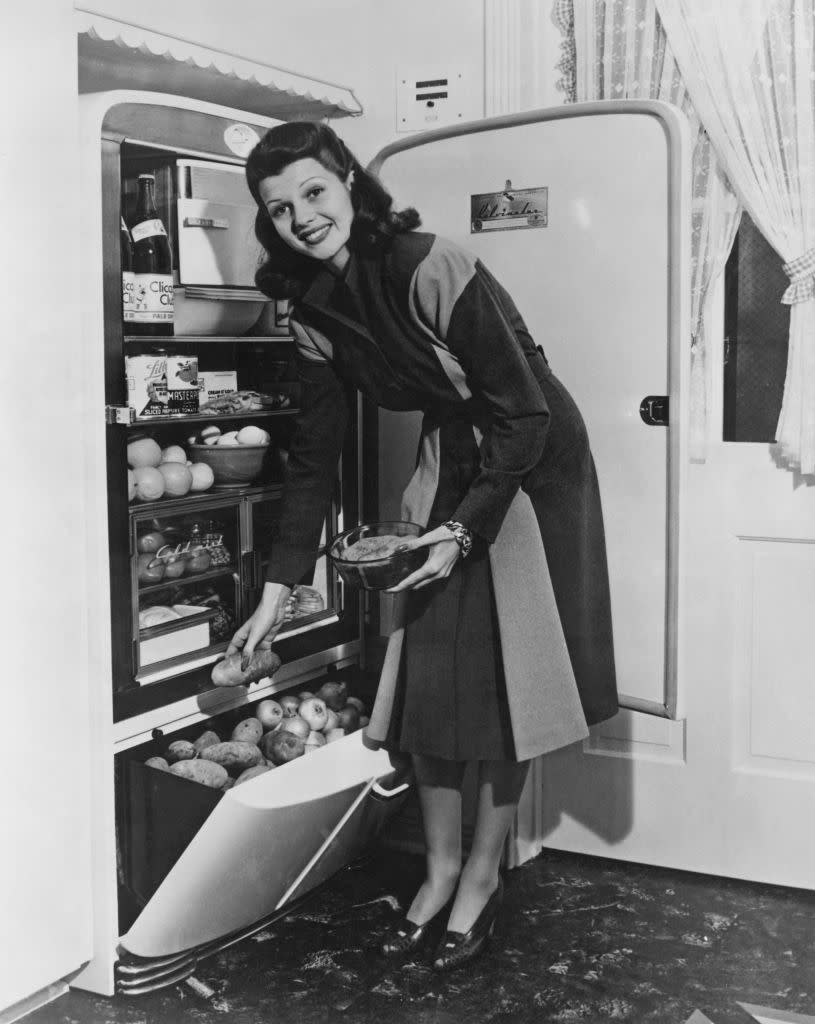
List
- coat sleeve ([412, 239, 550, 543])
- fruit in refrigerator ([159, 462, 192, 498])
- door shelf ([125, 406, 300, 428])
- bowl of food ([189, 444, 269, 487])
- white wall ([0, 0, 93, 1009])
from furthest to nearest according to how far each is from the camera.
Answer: bowl of food ([189, 444, 269, 487]), fruit in refrigerator ([159, 462, 192, 498]), door shelf ([125, 406, 300, 428]), coat sleeve ([412, 239, 550, 543]), white wall ([0, 0, 93, 1009])

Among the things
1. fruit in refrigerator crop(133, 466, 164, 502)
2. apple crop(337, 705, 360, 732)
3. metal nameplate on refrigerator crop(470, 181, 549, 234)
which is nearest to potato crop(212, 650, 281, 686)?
apple crop(337, 705, 360, 732)

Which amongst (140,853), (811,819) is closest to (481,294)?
(140,853)

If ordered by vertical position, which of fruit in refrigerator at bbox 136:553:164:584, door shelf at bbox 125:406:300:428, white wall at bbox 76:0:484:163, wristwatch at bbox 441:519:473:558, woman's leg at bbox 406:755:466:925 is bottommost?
woman's leg at bbox 406:755:466:925

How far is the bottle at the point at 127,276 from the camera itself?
1.99m

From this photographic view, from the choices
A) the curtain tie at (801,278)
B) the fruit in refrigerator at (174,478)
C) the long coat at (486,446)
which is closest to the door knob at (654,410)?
the long coat at (486,446)

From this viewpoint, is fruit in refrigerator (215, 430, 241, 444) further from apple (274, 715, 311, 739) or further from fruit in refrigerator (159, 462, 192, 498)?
apple (274, 715, 311, 739)

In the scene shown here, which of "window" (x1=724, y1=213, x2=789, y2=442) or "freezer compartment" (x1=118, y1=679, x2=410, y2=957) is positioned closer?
"freezer compartment" (x1=118, y1=679, x2=410, y2=957)

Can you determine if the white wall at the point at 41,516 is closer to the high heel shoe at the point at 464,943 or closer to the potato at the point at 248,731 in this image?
the potato at the point at 248,731

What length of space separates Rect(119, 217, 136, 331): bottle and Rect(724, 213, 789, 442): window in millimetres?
1126

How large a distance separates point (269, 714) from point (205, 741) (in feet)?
0.54

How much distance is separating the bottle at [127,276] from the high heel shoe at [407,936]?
1.16m

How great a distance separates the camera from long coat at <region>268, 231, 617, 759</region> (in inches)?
75.5

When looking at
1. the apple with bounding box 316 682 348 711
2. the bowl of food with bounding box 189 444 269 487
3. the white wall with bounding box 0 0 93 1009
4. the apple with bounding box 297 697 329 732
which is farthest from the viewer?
the apple with bounding box 316 682 348 711

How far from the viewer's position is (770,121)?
2.19 m
